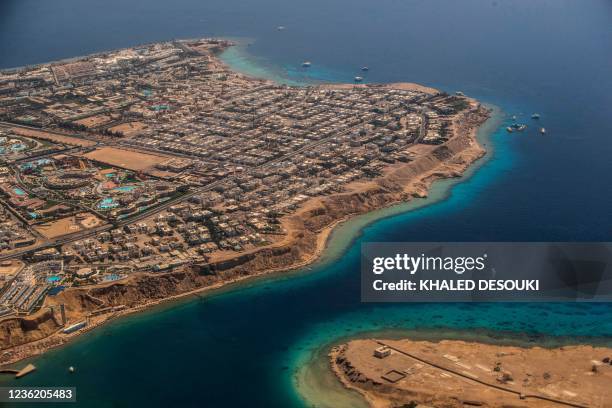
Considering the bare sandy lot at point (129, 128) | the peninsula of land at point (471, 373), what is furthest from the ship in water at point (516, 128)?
the peninsula of land at point (471, 373)

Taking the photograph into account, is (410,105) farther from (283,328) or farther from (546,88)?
(283,328)

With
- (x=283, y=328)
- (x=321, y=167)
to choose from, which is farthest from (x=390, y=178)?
(x=283, y=328)

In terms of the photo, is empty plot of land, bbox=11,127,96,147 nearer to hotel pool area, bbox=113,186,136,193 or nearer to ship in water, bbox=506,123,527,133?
hotel pool area, bbox=113,186,136,193

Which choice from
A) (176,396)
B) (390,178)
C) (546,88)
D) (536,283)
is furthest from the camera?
(546,88)

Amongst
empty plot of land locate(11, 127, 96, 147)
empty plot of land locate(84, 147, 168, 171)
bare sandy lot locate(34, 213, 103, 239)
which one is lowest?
bare sandy lot locate(34, 213, 103, 239)

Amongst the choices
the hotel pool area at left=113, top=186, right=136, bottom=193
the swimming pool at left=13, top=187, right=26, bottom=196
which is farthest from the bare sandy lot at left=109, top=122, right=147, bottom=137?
the swimming pool at left=13, top=187, right=26, bottom=196

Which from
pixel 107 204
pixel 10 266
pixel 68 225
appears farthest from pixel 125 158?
pixel 10 266

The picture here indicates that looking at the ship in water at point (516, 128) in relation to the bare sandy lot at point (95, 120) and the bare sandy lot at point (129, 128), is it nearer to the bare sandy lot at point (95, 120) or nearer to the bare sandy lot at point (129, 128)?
the bare sandy lot at point (129, 128)
